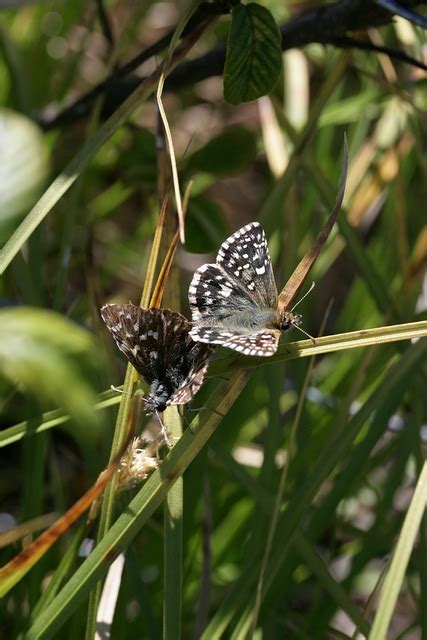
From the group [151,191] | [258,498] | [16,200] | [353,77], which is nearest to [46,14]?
[151,191]

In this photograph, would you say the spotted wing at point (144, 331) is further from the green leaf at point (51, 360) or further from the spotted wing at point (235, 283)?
the green leaf at point (51, 360)

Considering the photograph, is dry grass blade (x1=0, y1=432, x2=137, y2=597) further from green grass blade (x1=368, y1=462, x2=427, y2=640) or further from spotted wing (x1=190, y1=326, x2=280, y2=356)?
green grass blade (x1=368, y1=462, x2=427, y2=640)

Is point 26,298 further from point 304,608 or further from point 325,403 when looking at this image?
point 304,608

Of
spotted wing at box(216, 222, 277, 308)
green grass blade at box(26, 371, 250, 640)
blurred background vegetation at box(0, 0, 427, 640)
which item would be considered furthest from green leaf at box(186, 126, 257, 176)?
green grass blade at box(26, 371, 250, 640)

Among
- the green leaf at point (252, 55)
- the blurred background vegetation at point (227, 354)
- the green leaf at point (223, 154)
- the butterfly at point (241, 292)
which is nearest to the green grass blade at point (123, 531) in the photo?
the blurred background vegetation at point (227, 354)

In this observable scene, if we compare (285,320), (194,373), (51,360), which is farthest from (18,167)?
(285,320)

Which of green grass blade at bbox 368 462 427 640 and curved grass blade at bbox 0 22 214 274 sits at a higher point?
curved grass blade at bbox 0 22 214 274

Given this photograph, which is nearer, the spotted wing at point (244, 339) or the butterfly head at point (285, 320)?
the spotted wing at point (244, 339)
